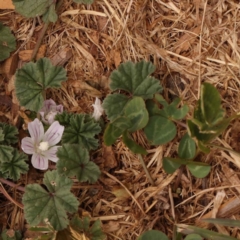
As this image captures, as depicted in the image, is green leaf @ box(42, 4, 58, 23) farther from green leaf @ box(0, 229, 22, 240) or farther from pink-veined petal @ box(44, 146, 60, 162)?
green leaf @ box(0, 229, 22, 240)

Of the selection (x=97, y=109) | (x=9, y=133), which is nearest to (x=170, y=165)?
(x=97, y=109)

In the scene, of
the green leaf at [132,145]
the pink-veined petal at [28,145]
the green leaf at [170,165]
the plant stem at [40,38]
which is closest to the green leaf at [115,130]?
the green leaf at [132,145]

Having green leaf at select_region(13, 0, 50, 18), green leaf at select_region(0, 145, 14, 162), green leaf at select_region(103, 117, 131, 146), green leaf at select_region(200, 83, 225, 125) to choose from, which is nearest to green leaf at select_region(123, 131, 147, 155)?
green leaf at select_region(103, 117, 131, 146)

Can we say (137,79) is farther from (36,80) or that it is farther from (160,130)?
(36,80)

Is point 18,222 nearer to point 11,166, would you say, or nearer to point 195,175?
point 11,166

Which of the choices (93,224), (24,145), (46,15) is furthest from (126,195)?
(46,15)

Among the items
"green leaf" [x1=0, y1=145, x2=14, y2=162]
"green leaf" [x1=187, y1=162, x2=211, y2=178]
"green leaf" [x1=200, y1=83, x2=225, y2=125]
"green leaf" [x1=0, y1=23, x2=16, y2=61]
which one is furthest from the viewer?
"green leaf" [x1=0, y1=23, x2=16, y2=61]
